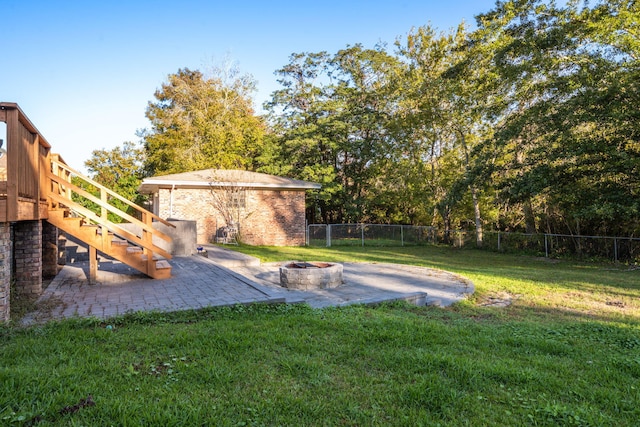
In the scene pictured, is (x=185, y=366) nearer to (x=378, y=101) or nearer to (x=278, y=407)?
(x=278, y=407)

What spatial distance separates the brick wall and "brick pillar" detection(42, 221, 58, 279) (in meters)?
9.78

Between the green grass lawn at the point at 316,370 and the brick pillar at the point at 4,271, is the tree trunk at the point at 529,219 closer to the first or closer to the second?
the green grass lawn at the point at 316,370

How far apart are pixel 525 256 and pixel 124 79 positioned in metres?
18.2

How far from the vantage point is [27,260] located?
5457 millimetres

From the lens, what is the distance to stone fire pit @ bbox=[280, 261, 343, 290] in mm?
7059

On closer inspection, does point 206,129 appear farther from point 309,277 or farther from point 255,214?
point 309,277

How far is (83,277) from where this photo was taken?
720 cm

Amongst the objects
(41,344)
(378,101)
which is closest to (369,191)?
(378,101)

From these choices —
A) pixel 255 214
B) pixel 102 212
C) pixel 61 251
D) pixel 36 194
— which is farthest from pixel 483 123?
pixel 36 194

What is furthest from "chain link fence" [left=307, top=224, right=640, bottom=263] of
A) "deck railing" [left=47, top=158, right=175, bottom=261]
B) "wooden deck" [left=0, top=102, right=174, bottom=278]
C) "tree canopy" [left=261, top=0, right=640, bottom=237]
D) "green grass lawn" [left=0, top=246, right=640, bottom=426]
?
"wooden deck" [left=0, top=102, right=174, bottom=278]

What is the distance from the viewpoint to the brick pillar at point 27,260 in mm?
5418

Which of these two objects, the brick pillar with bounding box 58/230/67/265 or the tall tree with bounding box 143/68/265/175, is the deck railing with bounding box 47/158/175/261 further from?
the tall tree with bounding box 143/68/265/175

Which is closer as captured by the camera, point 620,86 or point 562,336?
point 562,336

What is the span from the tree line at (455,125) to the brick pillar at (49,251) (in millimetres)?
13271
